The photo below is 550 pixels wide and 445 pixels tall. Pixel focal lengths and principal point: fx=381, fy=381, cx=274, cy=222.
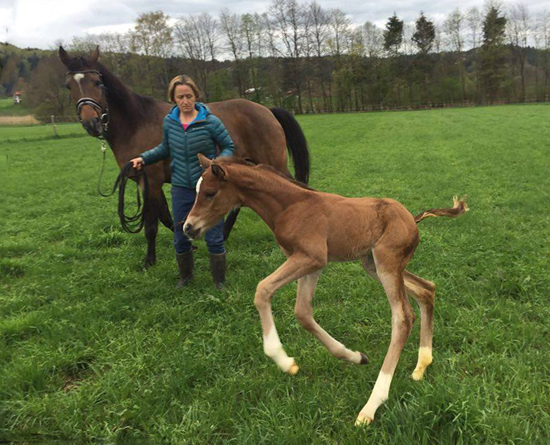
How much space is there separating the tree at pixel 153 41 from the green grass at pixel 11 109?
50.7ft

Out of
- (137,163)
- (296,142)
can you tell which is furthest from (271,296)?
(296,142)

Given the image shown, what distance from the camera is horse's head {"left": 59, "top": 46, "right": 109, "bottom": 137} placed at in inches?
181

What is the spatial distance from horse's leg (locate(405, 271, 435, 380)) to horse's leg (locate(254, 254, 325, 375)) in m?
0.84

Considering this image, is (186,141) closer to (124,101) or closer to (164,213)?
(124,101)

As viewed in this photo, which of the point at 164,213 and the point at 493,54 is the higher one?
the point at 493,54

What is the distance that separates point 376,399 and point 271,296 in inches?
34.7

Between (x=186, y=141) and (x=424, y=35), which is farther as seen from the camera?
(x=424, y=35)

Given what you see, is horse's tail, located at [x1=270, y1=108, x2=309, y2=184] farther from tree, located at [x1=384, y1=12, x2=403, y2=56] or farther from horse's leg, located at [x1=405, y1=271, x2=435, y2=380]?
tree, located at [x1=384, y1=12, x2=403, y2=56]

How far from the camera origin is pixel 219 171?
2.52 metres

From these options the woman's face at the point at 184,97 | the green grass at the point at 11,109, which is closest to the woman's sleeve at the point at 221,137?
the woman's face at the point at 184,97

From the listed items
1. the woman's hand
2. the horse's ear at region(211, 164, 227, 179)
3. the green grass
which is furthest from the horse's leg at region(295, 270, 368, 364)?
the green grass

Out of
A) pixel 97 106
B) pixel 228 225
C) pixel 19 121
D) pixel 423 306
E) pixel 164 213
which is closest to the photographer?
pixel 423 306

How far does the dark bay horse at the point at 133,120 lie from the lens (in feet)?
15.4

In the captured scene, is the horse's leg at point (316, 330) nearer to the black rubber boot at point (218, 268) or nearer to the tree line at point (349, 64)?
the black rubber boot at point (218, 268)
